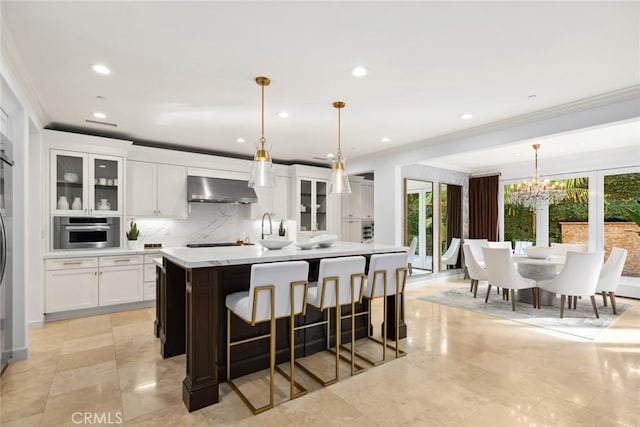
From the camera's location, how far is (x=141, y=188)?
5.00m

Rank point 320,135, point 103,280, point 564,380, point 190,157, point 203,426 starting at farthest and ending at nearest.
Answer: point 190,157
point 320,135
point 103,280
point 564,380
point 203,426

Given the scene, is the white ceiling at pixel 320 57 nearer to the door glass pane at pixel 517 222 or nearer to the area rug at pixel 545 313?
the area rug at pixel 545 313

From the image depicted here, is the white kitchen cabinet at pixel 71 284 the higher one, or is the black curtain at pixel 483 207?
the black curtain at pixel 483 207

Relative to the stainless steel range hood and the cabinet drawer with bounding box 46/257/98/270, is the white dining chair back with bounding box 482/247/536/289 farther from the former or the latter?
the cabinet drawer with bounding box 46/257/98/270

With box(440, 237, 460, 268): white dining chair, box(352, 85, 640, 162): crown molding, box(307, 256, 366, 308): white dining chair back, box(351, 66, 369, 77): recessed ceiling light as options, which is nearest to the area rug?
box(440, 237, 460, 268): white dining chair

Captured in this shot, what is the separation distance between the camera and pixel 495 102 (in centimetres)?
351

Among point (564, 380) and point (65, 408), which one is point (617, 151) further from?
point (65, 408)

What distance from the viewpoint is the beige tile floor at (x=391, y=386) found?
212 centimetres

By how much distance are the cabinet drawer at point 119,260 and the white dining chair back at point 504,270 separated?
505 cm

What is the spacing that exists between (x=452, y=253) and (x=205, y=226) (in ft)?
17.3

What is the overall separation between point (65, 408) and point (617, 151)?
26.3 feet

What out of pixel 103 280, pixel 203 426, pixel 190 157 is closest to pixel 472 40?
pixel 203 426

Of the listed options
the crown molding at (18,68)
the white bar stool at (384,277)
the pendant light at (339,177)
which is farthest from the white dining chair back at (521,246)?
the crown molding at (18,68)

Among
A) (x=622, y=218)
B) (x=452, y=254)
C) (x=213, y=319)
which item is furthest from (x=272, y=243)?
(x=622, y=218)
